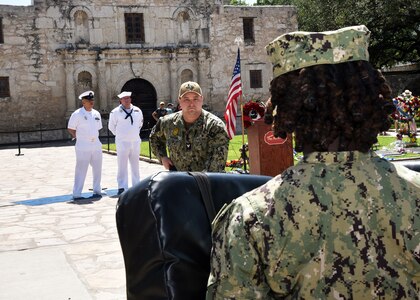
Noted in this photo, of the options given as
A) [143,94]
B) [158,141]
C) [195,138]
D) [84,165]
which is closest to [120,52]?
[143,94]

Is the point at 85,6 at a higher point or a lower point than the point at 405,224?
higher

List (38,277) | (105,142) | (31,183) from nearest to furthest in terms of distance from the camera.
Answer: (38,277), (31,183), (105,142)

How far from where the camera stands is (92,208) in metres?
9.59

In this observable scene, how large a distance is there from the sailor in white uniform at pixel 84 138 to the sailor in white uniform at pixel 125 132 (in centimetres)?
37

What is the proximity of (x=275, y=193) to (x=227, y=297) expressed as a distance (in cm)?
35

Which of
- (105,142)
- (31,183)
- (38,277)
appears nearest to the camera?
(38,277)

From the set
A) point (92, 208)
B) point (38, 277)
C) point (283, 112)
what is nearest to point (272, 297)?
point (283, 112)

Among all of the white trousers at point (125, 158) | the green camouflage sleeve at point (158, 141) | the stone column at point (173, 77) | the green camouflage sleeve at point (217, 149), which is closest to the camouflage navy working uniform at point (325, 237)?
the green camouflage sleeve at point (217, 149)

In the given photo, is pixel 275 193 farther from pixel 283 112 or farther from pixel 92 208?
pixel 92 208

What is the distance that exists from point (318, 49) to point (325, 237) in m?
0.59

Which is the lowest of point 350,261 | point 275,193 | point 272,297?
point 272,297

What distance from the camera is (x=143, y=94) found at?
3027cm

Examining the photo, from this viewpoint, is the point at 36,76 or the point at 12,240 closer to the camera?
the point at 12,240

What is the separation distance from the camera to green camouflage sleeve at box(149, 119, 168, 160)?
5.80 m
